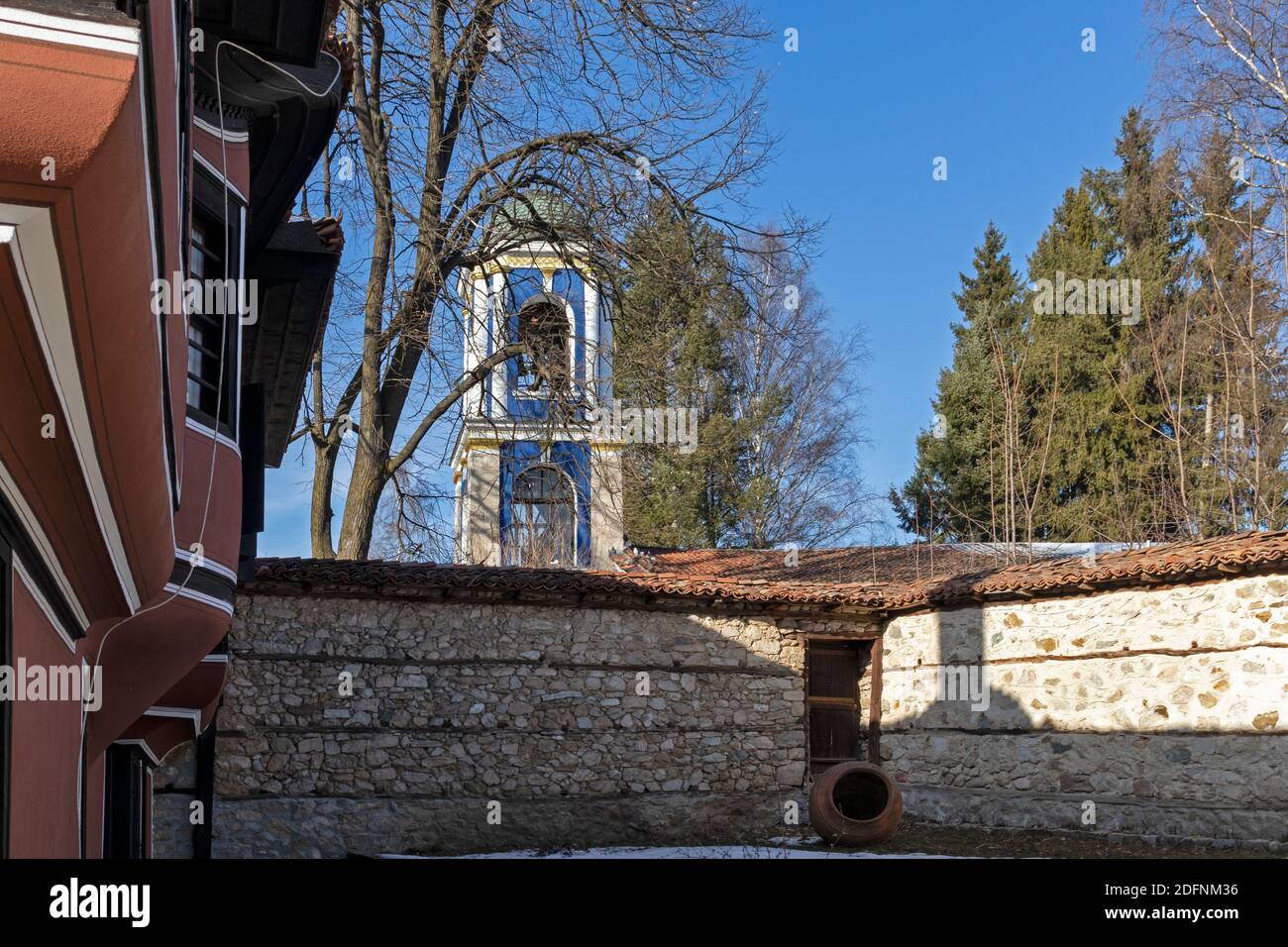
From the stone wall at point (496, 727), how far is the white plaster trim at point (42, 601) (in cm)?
709

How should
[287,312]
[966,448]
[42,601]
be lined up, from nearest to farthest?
1. [42,601]
2. [287,312]
3. [966,448]

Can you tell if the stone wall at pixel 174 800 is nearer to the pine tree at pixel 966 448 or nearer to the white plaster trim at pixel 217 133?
the white plaster trim at pixel 217 133

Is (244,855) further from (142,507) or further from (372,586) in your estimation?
(142,507)

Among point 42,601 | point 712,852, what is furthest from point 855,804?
point 42,601

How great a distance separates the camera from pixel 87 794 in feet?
19.8

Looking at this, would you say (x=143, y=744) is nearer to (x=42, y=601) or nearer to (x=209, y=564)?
(x=209, y=564)

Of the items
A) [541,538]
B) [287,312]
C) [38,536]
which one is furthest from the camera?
[541,538]

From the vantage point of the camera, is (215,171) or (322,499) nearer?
(215,171)

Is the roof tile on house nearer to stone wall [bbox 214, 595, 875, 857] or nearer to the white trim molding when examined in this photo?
stone wall [bbox 214, 595, 875, 857]

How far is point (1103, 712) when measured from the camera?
11.7 m

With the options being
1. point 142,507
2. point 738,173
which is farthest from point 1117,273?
point 142,507

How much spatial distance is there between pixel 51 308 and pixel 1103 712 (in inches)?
442
